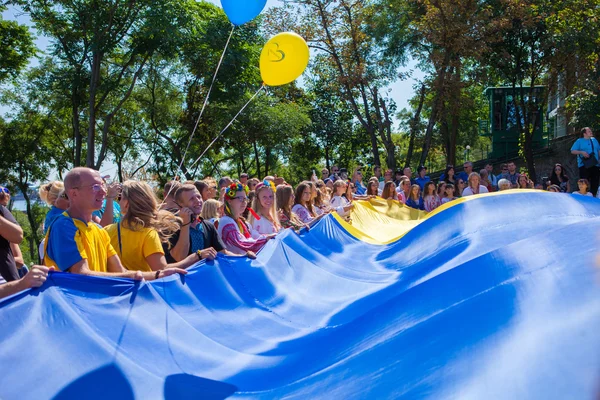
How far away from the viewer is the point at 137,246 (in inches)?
181

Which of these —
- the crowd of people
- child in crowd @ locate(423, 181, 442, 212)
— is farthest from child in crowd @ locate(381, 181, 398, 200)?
the crowd of people

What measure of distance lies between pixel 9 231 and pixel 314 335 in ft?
9.22

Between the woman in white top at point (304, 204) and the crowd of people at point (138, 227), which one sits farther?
the woman in white top at point (304, 204)

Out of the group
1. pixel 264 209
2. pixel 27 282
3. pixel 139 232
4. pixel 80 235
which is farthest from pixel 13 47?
pixel 27 282

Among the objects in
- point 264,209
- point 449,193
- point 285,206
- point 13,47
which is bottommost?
point 449,193

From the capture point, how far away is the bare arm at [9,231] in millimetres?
5312

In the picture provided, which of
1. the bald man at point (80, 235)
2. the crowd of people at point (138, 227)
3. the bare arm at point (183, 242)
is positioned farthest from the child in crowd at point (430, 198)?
the bald man at point (80, 235)

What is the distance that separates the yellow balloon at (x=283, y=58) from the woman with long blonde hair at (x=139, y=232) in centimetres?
459

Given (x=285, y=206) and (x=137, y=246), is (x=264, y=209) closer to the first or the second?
(x=285, y=206)

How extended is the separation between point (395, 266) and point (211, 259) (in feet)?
12.6

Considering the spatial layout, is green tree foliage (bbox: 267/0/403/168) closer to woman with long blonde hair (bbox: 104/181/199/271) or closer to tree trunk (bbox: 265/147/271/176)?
tree trunk (bbox: 265/147/271/176)

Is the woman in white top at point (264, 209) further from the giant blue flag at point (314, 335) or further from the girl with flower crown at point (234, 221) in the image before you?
the giant blue flag at point (314, 335)

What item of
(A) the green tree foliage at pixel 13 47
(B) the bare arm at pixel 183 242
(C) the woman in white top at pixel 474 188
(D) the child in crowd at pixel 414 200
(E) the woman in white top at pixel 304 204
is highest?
(A) the green tree foliage at pixel 13 47

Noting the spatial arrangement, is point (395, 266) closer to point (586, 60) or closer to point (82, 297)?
point (82, 297)
